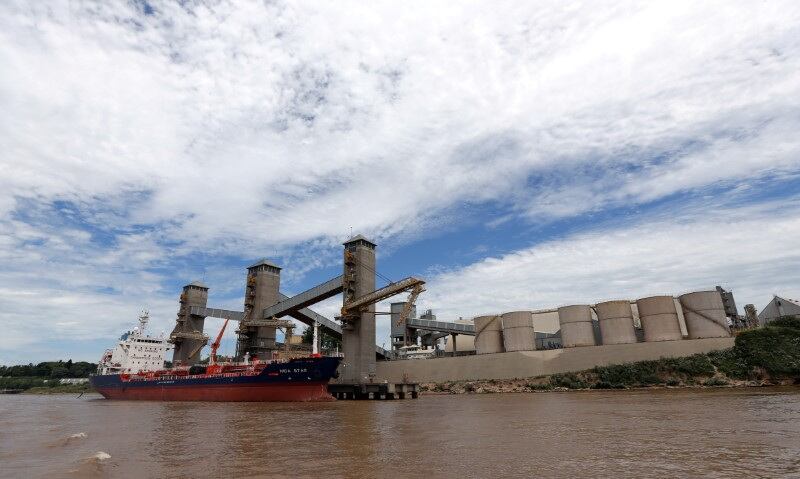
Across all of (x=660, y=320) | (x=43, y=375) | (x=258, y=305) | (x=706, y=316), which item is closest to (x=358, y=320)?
(x=258, y=305)

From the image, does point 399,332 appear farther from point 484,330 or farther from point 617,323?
point 617,323

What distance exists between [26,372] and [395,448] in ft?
592

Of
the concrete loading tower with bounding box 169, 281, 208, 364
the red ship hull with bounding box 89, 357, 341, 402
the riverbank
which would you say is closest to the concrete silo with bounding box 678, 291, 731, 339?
the riverbank

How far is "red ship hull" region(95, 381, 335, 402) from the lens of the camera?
39.4 m

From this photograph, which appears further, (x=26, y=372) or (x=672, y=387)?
(x=26, y=372)

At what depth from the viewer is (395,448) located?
A: 12.7 metres

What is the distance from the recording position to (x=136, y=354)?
203ft

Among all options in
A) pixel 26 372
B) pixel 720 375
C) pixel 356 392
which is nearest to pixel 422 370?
pixel 356 392

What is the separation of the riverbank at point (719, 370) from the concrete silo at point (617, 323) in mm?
4556

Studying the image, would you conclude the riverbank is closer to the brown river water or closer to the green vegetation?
the brown river water

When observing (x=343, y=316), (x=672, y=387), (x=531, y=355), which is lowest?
(x=672, y=387)

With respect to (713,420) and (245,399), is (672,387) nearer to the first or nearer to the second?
(713,420)

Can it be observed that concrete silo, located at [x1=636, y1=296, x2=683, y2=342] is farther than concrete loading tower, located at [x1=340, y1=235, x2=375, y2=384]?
No

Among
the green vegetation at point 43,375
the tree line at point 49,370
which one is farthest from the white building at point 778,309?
the tree line at point 49,370
